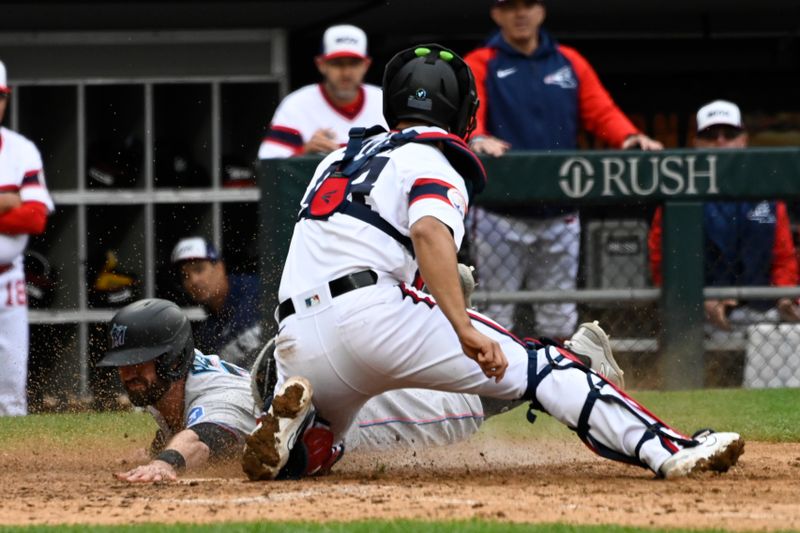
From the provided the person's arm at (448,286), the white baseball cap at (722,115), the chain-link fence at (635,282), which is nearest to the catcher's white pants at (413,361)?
the person's arm at (448,286)

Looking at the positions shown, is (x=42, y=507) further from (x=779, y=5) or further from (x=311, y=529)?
(x=779, y=5)

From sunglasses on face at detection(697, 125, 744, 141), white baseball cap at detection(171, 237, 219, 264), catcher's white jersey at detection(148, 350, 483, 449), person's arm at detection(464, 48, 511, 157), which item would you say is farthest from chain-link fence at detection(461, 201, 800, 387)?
catcher's white jersey at detection(148, 350, 483, 449)

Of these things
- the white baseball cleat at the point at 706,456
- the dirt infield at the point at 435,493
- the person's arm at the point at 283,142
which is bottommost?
the dirt infield at the point at 435,493

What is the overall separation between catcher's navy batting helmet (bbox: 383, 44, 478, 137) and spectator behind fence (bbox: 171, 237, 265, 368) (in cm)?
255

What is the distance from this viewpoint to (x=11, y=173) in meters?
8.63

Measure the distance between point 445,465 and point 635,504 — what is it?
4.79ft

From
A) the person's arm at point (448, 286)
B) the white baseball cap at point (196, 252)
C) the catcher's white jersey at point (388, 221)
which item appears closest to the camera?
the person's arm at point (448, 286)

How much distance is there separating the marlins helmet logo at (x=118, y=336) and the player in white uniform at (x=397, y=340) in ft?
2.34

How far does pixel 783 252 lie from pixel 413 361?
3.72 metres

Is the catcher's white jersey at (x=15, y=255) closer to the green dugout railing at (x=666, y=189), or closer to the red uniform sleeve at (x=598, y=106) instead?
the green dugout railing at (x=666, y=189)

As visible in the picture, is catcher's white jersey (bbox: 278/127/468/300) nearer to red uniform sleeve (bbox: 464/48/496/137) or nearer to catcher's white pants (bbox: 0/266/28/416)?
red uniform sleeve (bbox: 464/48/496/137)

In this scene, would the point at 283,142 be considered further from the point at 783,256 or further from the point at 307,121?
the point at 783,256

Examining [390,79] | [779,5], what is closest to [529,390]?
[390,79]

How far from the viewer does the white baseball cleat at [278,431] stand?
5.26m
